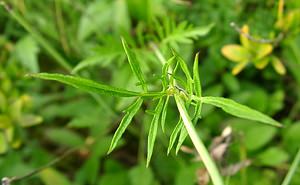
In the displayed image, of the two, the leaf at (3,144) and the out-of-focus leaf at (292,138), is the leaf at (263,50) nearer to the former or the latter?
the out-of-focus leaf at (292,138)

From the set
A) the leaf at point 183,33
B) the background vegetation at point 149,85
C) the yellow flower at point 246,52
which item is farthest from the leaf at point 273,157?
the leaf at point 183,33

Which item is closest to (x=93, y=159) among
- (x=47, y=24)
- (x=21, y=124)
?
(x=21, y=124)

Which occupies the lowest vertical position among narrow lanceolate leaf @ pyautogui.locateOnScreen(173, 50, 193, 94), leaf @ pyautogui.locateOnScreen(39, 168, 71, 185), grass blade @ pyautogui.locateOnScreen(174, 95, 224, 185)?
leaf @ pyautogui.locateOnScreen(39, 168, 71, 185)

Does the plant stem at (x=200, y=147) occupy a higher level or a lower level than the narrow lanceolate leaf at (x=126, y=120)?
lower

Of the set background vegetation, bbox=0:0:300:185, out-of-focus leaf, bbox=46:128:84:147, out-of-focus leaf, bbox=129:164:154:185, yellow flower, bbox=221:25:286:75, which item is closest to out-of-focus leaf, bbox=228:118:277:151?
background vegetation, bbox=0:0:300:185

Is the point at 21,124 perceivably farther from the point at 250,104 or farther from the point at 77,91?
the point at 250,104

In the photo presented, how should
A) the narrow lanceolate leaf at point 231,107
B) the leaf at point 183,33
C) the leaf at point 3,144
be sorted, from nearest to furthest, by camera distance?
the narrow lanceolate leaf at point 231,107, the leaf at point 183,33, the leaf at point 3,144

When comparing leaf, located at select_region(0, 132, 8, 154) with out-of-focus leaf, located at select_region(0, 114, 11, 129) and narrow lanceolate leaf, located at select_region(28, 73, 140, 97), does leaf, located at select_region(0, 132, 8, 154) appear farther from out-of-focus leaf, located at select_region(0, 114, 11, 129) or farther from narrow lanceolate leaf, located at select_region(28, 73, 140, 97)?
narrow lanceolate leaf, located at select_region(28, 73, 140, 97)
